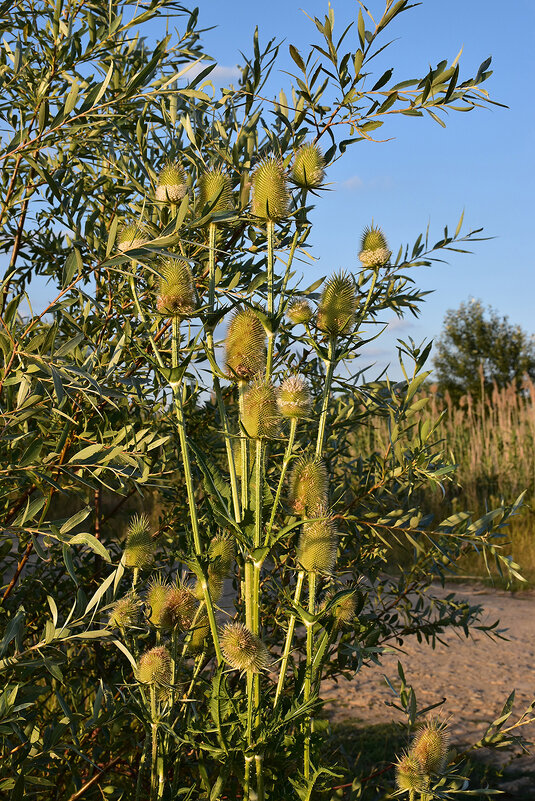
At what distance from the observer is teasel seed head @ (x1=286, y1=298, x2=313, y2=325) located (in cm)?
131

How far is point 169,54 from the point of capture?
1781mm

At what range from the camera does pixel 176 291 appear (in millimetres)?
1183

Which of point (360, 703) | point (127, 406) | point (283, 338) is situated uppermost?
point (283, 338)

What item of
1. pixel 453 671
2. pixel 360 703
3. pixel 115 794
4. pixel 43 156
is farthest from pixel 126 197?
pixel 453 671

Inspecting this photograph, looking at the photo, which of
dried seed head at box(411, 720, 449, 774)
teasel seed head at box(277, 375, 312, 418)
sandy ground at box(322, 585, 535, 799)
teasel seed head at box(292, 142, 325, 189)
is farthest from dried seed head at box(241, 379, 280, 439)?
sandy ground at box(322, 585, 535, 799)

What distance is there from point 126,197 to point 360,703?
273 cm

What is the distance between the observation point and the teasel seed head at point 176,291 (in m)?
1.18

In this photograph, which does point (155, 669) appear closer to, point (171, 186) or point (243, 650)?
point (243, 650)

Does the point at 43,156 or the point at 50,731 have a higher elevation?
the point at 43,156

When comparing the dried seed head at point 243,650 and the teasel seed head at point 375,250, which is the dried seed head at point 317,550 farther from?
the teasel seed head at point 375,250

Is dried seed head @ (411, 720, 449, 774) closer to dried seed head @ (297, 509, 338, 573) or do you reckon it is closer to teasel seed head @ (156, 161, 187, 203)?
dried seed head @ (297, 509, 338, 573)

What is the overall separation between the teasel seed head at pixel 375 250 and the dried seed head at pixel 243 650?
76cm

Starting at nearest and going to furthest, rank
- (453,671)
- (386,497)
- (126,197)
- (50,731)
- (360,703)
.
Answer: (50,731) < (386,497) < (126,197) < (360,703) < (453,671)

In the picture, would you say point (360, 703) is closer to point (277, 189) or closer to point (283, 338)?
point (283, 338)
